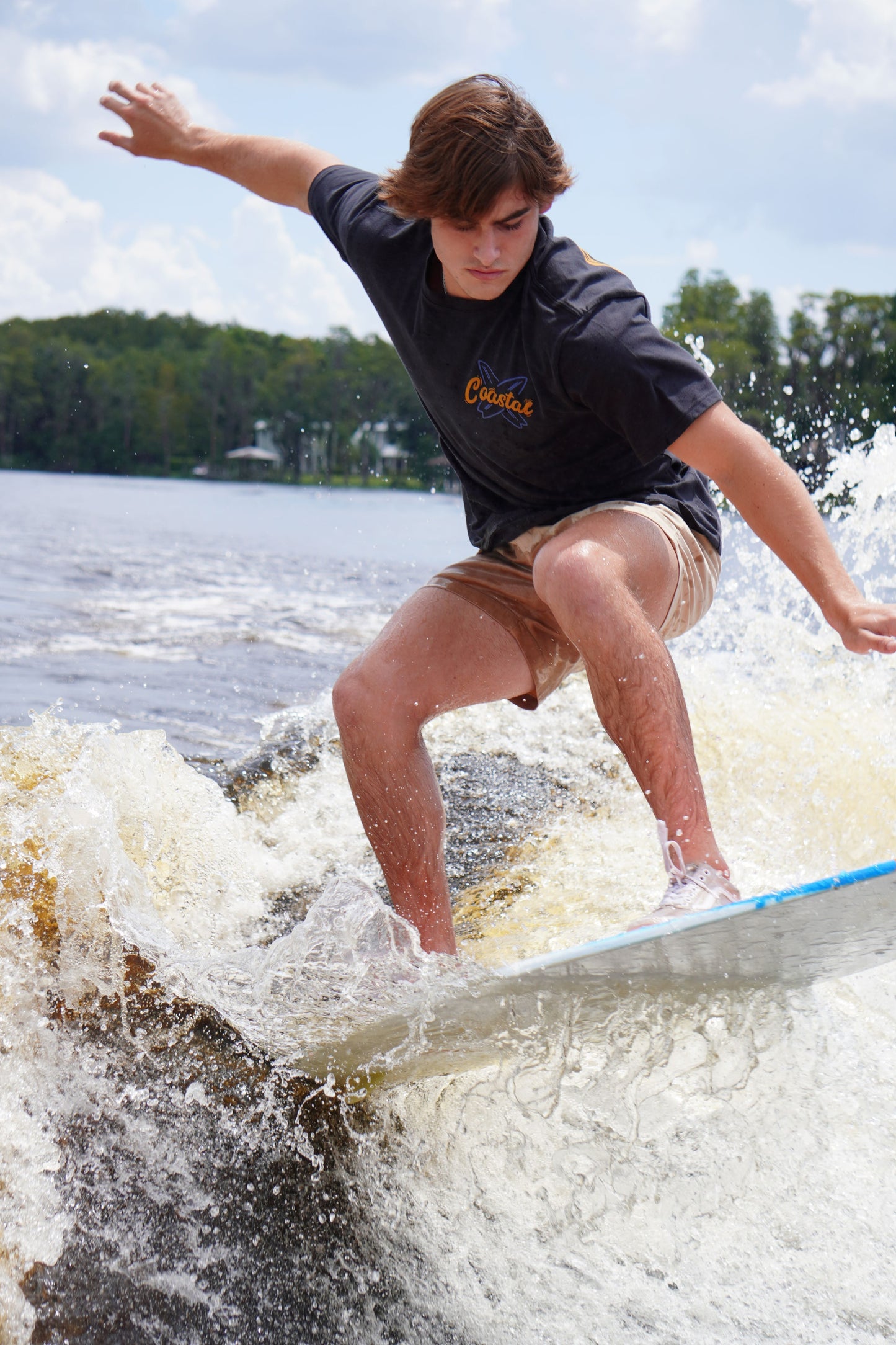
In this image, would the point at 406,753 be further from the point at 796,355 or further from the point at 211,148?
the point at 796,355

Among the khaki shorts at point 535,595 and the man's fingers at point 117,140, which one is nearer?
the khaki shorts at point 535,595

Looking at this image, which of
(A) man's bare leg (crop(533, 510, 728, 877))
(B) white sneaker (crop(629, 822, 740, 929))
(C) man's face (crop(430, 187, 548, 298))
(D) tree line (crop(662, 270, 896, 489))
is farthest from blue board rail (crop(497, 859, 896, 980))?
(D) tree line (crop(662, 270, 896, 489))

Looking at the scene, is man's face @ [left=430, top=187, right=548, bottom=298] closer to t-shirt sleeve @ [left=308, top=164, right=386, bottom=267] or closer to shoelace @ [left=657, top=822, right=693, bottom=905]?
t-shirt sleeve @ [left=308, top=164, right=386, bottom=267]

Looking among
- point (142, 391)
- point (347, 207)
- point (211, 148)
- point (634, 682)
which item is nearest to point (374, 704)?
point (634, 682)

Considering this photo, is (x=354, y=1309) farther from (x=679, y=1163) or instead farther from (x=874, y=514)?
(x=874, y=514)

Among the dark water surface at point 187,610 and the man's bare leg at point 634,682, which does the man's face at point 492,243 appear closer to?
the man's bare leg at point 634,682

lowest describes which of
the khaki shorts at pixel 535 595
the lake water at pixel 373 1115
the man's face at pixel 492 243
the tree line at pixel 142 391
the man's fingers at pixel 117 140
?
the lake water at pixel 373 1115

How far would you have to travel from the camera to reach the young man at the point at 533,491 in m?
2.19

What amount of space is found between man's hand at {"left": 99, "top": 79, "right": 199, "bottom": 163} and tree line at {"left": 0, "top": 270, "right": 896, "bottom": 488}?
2066cm

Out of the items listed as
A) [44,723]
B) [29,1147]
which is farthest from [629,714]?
[44,723]

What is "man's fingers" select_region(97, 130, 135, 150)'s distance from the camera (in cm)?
316

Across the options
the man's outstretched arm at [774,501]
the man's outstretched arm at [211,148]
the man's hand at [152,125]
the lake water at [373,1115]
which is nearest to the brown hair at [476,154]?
the man's outstretched arm at [774,501]

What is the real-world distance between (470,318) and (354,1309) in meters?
2.01

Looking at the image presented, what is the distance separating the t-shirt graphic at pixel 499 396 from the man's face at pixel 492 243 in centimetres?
18
